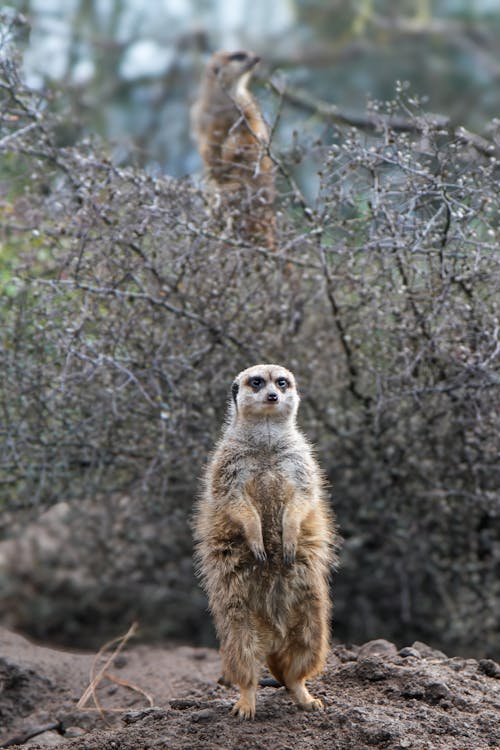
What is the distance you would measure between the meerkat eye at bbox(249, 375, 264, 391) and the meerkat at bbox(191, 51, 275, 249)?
3.89 feet

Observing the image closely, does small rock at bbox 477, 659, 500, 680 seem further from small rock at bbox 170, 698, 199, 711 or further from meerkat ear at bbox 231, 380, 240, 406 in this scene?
meerkat ear at bbox 231, 380, 240, 406

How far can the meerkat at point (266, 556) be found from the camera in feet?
11.8

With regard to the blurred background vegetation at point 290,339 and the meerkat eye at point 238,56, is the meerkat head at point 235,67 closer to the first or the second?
the meerkat eye at point 238,56

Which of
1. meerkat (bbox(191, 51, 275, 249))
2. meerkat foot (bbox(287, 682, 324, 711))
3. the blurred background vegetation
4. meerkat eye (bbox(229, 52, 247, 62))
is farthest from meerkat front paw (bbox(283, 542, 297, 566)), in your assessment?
meerkat eye (bbox(229, 52, 247, 62))

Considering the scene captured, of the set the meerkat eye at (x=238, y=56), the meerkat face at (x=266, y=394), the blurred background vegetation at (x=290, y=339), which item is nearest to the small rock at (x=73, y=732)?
the blurred background vegetation at (x=290, y=339)

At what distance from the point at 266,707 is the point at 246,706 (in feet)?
0.44

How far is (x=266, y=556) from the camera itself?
3.68 m

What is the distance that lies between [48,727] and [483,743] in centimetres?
173

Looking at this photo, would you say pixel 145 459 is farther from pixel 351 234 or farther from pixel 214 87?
pixel 214 87

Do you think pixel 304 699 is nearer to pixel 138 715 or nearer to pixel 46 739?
pixel 138 715

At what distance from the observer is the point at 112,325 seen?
16.4 ft

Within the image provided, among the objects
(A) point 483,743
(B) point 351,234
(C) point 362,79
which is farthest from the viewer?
(C) point 362,79

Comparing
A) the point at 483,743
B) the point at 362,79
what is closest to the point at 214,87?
the point at 483,743

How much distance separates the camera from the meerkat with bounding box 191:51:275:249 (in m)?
5.09
